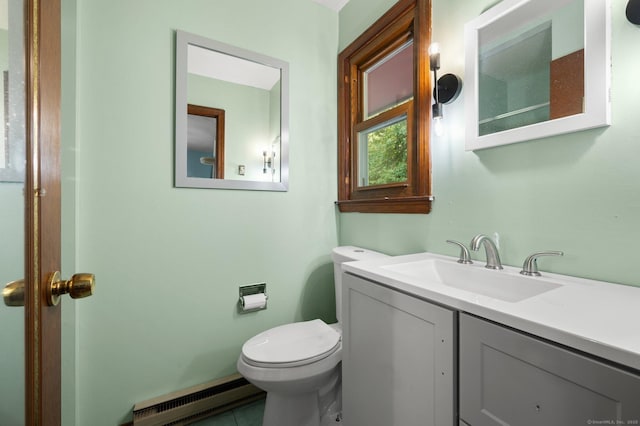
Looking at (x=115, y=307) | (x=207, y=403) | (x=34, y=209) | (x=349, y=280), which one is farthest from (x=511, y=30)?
(x=207, y=403)

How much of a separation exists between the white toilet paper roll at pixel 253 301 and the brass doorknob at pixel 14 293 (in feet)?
3.64

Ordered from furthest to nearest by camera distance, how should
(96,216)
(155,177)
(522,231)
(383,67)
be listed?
(383,67), (155,177), (96,216), (522,231)

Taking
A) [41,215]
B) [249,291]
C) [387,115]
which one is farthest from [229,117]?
[41,215]

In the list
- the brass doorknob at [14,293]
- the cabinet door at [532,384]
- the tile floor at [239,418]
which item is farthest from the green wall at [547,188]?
the brass doorknob at [14,293]

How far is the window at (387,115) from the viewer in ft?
4.17

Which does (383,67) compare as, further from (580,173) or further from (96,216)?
(96,216)

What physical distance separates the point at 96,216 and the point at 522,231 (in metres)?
1.74

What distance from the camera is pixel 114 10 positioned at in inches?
48.1

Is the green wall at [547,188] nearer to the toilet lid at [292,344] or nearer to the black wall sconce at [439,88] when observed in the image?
the black wall sconce at [439,88]

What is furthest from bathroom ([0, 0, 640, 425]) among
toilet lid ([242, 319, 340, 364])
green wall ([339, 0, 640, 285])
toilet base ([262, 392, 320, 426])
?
toilet base ([262, 392, 320, 426])

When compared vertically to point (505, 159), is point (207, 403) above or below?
below

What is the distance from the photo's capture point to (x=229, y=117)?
1521mm

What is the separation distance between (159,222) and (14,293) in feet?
3.11

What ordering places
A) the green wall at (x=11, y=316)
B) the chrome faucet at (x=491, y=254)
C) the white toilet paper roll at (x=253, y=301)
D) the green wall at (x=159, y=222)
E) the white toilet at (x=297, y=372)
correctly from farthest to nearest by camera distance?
the white toilet paper roll at (x=253, y=301) < the green wall at (x=159, y=222) < the white toilet at (x=297, y=372) < the chrome faucet at (x=491, y=254) < the green wall at (x=11, y=316)
